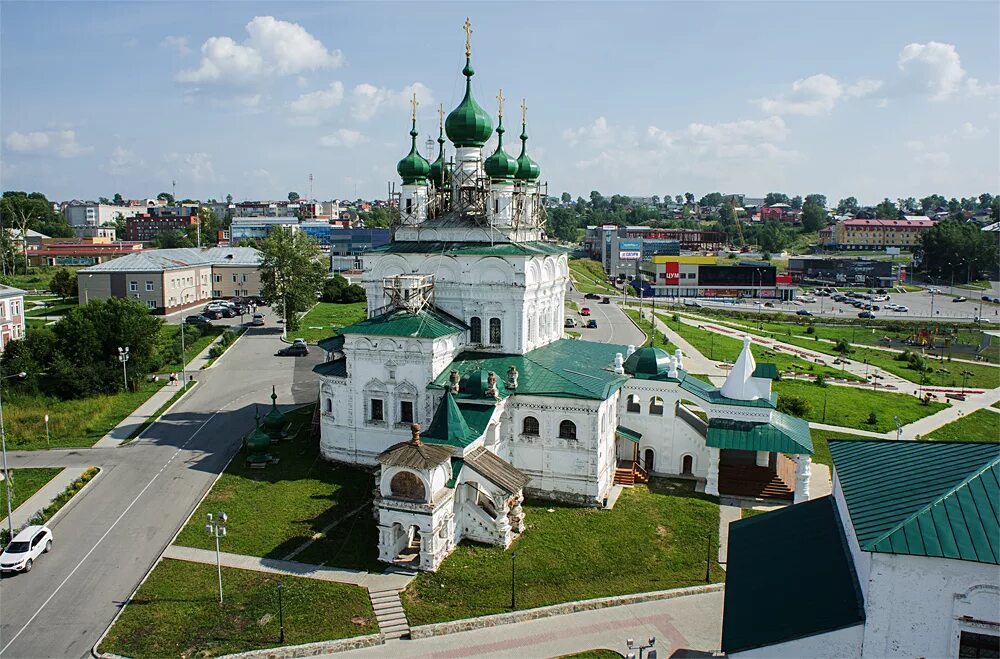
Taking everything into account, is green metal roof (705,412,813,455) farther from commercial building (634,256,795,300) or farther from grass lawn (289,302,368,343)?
commercial building (634,256,795,300)

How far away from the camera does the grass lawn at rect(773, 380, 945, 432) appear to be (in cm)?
3581

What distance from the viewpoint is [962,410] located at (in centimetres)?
3912

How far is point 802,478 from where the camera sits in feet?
81.6

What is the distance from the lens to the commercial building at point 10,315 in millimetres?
46094

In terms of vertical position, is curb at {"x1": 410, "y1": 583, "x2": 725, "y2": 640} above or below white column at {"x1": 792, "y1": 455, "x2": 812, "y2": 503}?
below

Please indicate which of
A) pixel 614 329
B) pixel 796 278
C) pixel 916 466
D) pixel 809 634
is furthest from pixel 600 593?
pixel 796 278

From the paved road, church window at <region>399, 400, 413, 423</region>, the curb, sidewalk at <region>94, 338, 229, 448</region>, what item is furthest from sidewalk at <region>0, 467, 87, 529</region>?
the curb

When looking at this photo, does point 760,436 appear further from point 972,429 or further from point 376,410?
point 972,429

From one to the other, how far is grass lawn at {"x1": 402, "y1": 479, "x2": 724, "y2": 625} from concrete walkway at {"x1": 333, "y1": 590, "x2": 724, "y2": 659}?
67 centimetres

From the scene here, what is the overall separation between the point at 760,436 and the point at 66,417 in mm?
29797

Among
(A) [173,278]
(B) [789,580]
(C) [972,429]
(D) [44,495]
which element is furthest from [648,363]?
(A) [173,278]

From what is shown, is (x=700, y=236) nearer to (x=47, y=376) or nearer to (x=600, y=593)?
(x=47, y=376)

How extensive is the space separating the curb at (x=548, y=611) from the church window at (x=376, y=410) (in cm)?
1081

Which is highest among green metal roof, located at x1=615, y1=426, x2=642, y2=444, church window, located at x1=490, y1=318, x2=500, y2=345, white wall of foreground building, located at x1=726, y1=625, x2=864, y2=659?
church window, located at x1=490, y1=318, x2=500, y2=345
